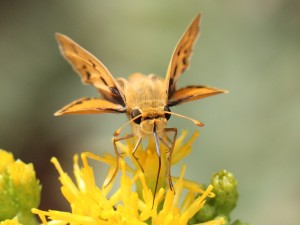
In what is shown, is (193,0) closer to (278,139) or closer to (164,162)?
(278,139)

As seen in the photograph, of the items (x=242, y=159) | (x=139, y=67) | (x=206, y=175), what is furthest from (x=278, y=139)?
(x=139, y=67)

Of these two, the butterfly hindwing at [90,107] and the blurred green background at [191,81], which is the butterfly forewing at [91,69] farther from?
the blurred green background at [191,81]

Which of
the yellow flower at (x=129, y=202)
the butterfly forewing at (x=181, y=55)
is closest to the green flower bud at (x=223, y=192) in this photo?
the yellow flower at (x=129, y=202)

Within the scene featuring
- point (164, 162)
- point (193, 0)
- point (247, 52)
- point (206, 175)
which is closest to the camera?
point (164, 162)

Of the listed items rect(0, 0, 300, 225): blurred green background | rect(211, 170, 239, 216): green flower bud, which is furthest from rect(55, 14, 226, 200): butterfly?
rect(0, 0, 300, 225): blurred green background

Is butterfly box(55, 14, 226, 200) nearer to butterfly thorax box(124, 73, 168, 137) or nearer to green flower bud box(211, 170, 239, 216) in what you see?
butterfly thorax box(124, 73, 168, 137)

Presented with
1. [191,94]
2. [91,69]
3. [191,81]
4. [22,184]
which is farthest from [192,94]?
[191,81]
